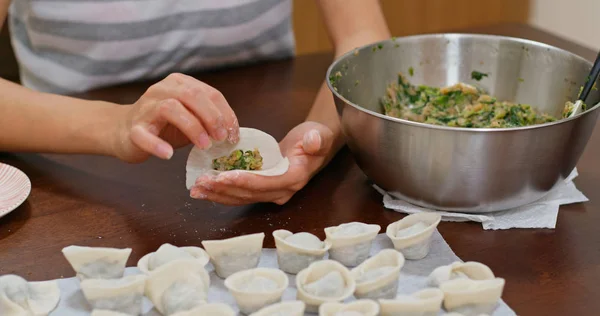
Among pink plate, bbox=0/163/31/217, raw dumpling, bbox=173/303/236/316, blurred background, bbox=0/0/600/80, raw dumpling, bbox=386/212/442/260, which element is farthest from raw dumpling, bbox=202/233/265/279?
blurred background, bbox=0/0/600/80

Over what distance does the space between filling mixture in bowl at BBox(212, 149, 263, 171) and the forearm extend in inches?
9.9

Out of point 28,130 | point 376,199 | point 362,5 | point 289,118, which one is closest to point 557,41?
point 362,5

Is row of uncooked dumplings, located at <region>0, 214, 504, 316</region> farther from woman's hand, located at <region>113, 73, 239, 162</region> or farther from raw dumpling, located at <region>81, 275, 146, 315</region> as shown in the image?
woman's hand, located at <region>113, 73, 239, 162</region>

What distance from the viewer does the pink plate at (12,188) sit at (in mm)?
1196

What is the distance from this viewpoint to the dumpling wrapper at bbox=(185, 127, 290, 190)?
1207 millimetres

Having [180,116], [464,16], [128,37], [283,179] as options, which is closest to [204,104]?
[180,116]

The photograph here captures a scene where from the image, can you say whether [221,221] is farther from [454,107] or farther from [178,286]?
[454,107]

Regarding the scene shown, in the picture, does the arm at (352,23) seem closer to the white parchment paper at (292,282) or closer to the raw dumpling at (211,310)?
the white parchment paper at (292,282)

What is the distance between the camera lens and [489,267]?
1062 mm

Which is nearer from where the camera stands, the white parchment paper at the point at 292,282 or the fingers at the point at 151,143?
the white parchment paper at the point at 292,282

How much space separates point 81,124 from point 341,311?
2.24ft

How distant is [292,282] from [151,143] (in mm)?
311

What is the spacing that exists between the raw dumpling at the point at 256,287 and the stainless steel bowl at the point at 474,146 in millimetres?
285

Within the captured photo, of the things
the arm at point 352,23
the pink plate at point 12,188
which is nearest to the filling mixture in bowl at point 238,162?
the pink plate at point 12,188
